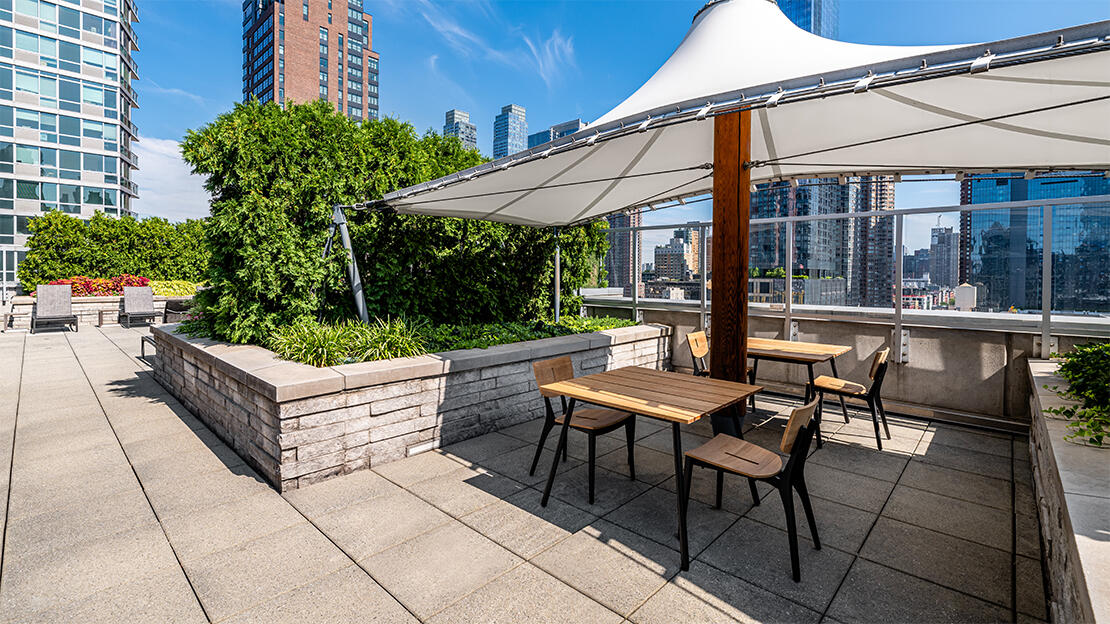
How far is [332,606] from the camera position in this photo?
2445 mm

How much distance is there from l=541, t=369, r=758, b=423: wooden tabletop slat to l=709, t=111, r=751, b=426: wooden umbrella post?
0.63 m

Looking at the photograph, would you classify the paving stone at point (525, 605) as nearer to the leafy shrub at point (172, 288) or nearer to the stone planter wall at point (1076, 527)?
the stone planter wall at point (1076, 527)

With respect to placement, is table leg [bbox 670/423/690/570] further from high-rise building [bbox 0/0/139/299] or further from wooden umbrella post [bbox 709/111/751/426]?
high-rise building [bbox 0/0/139/299]

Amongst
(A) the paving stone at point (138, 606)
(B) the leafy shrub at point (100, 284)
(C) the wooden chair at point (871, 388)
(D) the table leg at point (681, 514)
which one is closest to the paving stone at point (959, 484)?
(C) the wooden chair at point (871, 388)

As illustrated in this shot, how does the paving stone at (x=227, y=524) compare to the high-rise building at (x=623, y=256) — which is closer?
the paving stone at (x=227, y=524)

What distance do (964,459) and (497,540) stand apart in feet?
14.0

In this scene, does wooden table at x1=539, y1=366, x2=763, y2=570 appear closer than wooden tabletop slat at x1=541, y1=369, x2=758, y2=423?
Yes

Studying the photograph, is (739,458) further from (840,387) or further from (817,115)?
(817,115)

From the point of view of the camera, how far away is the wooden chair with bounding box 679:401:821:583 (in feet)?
8.68

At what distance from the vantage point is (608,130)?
3.64 metres

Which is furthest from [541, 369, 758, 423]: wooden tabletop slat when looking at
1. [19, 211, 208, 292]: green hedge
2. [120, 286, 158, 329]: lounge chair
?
[19, 211, 208, 292]: green hedge

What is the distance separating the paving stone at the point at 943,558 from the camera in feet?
8.49

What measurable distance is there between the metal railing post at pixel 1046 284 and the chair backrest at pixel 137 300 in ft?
62.4

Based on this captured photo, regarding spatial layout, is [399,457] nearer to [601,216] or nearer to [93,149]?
[601,216]
